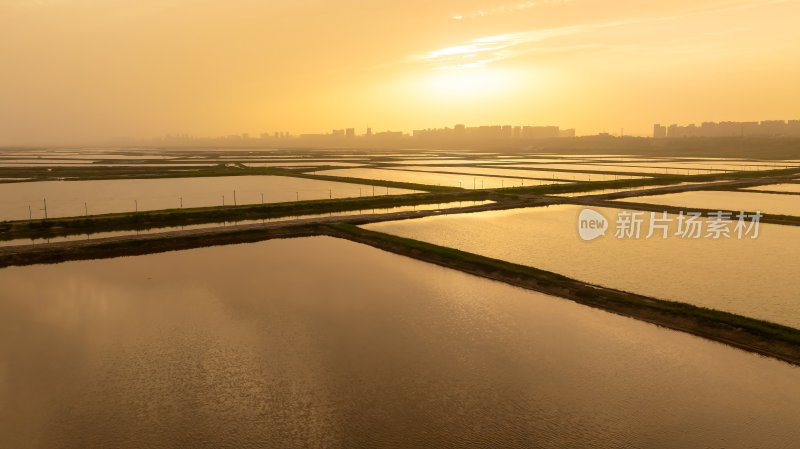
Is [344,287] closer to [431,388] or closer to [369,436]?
[431,388]

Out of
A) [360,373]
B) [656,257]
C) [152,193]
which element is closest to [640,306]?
[656,257]

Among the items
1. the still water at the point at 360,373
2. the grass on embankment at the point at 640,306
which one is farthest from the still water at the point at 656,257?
the still water at the point at 360,373

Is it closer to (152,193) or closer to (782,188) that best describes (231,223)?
(152,193)

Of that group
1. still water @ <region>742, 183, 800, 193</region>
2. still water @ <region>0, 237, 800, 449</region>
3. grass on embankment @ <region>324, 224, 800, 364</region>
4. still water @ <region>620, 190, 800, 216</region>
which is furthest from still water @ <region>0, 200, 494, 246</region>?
still water @ <region>742, 183, 800, 193</region>

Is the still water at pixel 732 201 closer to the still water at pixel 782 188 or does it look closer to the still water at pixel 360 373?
the still water at pixel 782 188

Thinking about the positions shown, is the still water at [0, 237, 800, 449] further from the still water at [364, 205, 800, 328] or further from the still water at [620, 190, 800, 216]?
the still water at [620, 190, 800, 216]

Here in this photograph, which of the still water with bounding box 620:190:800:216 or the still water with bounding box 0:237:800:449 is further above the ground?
the still water with bounding box 620:190:800:216

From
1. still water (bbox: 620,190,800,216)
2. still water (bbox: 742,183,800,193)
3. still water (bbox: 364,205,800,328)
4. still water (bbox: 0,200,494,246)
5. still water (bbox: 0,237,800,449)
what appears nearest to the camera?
still water (bbox: 0,237,800,449)
